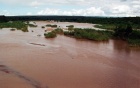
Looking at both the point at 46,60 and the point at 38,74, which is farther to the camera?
the point at 46,60

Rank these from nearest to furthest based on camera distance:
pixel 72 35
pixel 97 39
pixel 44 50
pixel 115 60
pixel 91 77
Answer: pixel 91 77 → pixel 115 60 → pixel 44 50 → pixel 97 39 → pixel 72 35

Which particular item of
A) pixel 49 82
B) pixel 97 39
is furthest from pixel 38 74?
pixel 97 39

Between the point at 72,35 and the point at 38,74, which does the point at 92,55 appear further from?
the point at 72,35

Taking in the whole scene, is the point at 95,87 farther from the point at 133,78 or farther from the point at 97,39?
the point at 97,39

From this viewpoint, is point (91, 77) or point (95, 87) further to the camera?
point (91, 77)

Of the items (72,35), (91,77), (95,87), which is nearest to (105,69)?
(91,77)

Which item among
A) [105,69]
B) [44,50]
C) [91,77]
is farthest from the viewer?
[44,50]
